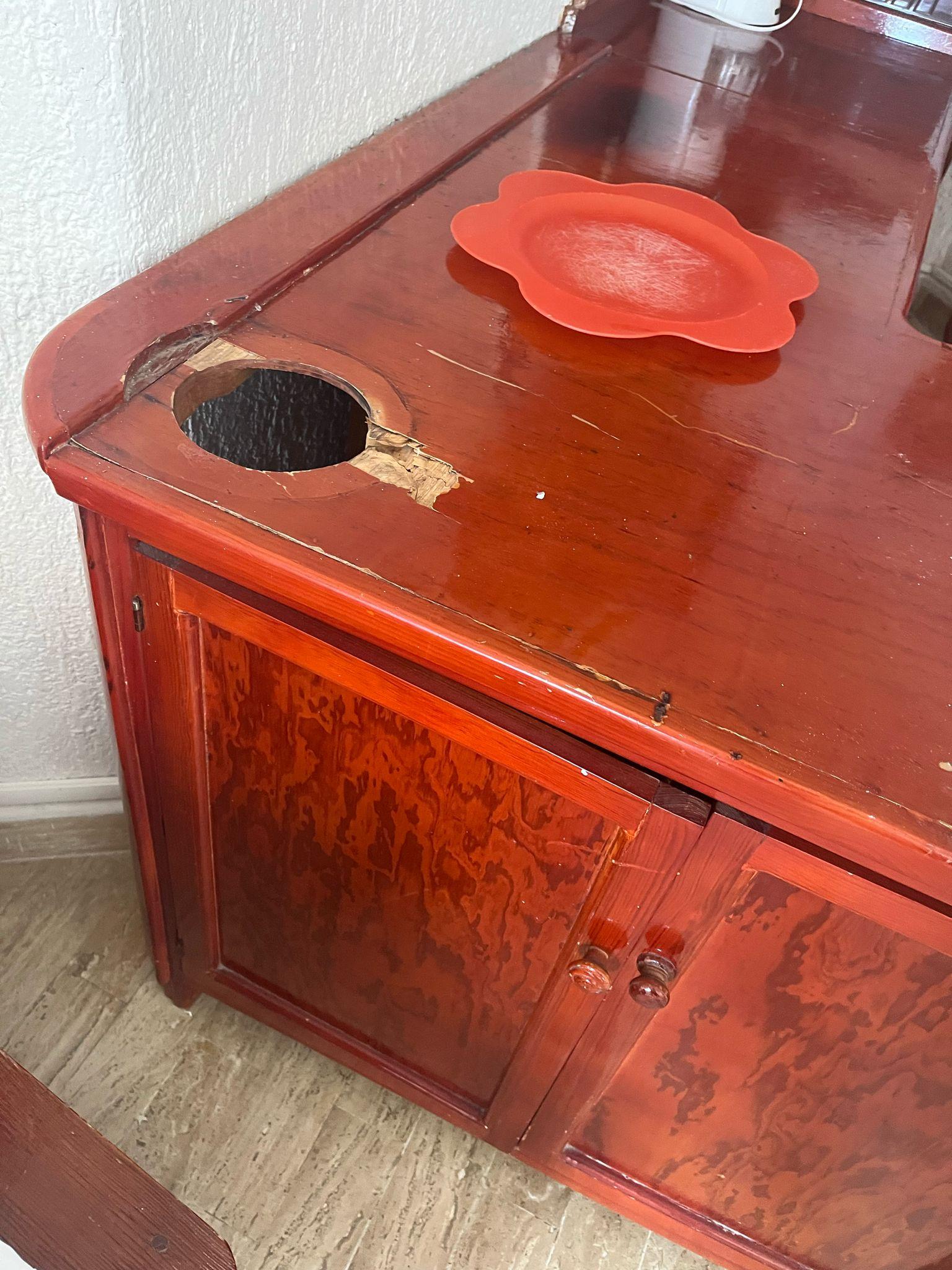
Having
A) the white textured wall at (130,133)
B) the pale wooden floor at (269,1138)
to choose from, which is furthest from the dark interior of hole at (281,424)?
the pale wooden floor at (269,1138)

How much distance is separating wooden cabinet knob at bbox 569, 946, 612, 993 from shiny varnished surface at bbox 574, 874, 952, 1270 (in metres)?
0.05

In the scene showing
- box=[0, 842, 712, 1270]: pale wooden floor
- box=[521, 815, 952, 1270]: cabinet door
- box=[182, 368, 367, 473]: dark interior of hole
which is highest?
box=[182, 368, 367, 473]: dark interior of hole

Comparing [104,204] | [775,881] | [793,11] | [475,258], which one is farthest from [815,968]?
[793,11]

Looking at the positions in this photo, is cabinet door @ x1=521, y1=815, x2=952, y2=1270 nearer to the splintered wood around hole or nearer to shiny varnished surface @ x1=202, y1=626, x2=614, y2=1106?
shiny varnished surface @ x1=202, y1=626, x2=614, y2=1106

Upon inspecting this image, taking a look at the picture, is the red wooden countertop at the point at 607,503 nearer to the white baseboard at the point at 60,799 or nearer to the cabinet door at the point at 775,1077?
the cabinet door at the point at 775,1077

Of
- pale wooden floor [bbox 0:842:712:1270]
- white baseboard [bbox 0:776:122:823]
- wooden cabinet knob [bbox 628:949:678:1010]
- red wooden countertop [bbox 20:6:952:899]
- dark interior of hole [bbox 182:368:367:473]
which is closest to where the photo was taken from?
red wooden countertop [bbox 20:6:952:899]

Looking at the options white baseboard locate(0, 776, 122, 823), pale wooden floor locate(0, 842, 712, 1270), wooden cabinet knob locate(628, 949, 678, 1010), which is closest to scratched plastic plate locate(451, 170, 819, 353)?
wooden cabinet knob locate(628, 949, 678, 1010)

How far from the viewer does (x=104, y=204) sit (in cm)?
63

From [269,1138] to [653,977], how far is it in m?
0.62

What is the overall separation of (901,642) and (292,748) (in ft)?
1.35

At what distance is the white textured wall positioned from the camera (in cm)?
57

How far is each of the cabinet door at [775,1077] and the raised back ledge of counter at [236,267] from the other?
0.44 m

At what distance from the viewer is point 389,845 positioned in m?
0.70

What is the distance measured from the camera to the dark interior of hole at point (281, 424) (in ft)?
2.55
